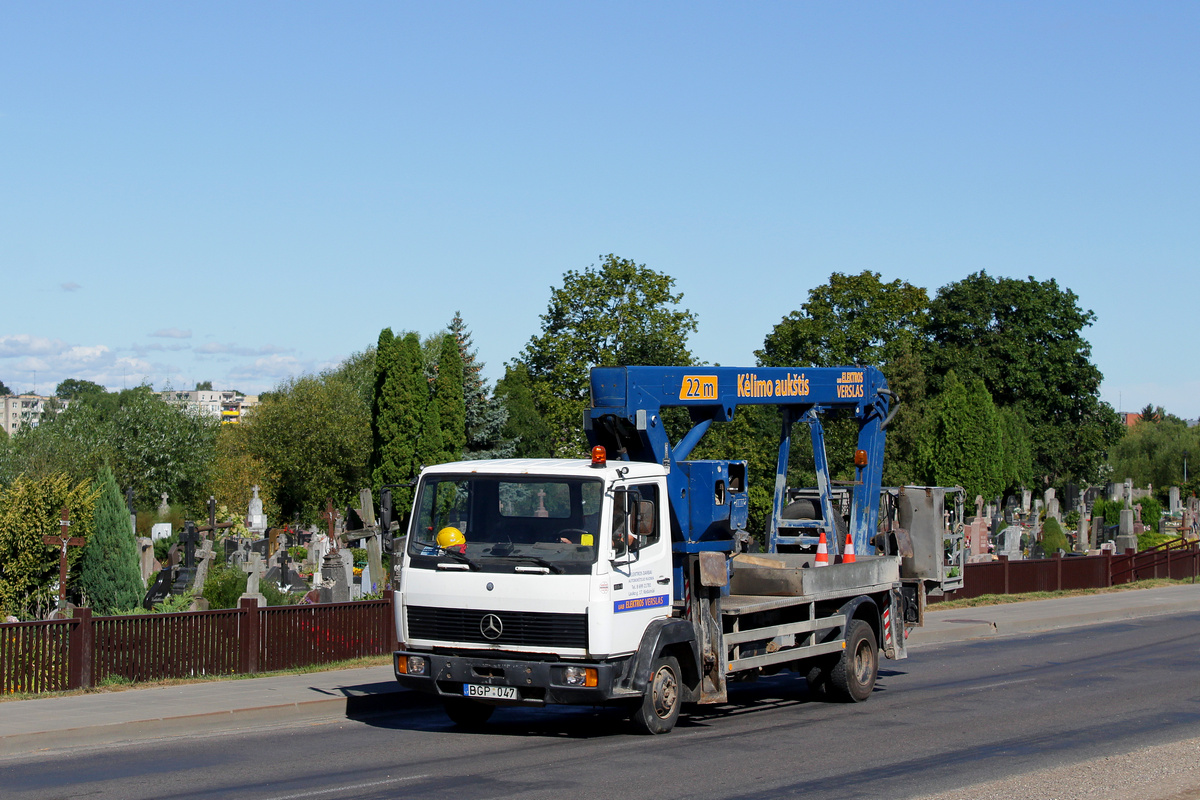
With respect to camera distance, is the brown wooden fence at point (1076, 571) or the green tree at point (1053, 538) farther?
the green tree at point (1053, 538)

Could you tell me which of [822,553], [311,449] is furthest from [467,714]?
[311,449]

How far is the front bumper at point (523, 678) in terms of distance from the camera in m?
10.4

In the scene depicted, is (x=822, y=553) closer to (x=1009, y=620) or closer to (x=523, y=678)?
(x=523, y=678)

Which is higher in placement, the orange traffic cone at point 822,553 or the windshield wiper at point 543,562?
the windshield wiper at point 543,562

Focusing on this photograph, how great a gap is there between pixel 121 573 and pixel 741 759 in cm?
1467

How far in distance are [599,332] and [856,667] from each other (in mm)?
38844

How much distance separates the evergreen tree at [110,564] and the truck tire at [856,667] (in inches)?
503

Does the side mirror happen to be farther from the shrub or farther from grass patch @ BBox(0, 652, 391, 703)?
Answer: the shrub

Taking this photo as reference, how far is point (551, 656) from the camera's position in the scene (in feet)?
34.7

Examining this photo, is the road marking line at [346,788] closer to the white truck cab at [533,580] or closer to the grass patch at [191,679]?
the white truck cab at [533,580]

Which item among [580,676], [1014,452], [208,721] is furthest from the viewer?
[1014,452]

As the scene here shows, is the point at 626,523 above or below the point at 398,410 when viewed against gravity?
below

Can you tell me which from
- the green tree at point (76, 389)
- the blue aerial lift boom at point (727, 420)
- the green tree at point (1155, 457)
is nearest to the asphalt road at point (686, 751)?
the blue aerial lift boom at point (727, 420)

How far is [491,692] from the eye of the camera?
10.6 m
